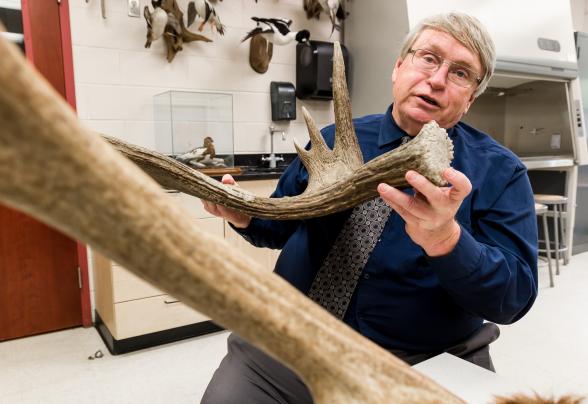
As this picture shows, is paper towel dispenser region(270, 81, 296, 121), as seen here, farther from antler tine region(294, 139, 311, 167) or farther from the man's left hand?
the man's left hand

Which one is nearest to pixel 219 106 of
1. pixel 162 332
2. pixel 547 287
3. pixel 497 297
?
pixel 162 332

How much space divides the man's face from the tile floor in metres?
1.29

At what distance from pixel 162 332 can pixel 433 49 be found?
6.61 feet

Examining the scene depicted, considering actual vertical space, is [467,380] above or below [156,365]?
above

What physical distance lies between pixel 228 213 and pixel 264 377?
402 millimetres

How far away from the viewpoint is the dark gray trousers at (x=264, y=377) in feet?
3.43

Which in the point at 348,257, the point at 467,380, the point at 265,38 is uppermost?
the point at 265,38

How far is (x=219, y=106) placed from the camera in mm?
3002

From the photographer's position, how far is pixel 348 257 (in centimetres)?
115

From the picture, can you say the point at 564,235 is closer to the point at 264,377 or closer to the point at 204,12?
the point at 204,12

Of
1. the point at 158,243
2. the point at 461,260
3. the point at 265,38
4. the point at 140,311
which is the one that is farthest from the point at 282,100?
the point at 158,243

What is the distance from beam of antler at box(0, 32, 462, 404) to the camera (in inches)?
9.8

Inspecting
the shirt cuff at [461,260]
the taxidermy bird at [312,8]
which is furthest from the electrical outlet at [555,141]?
the shirt cuff at [461,260]

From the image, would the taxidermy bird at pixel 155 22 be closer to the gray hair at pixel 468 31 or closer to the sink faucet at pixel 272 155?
the sink faucet at pixel 272 155
